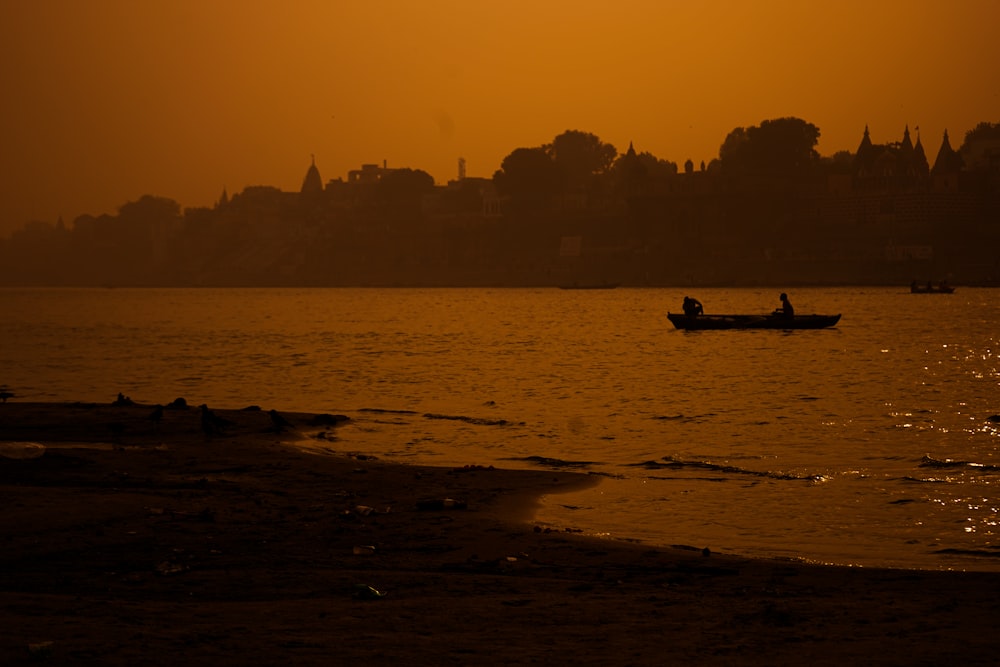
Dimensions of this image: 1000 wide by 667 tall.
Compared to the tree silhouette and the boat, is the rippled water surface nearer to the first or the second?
the boat

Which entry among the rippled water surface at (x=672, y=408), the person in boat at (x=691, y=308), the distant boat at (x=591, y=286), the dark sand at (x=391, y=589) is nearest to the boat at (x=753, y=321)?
the person in boat at (x=691, y=308)

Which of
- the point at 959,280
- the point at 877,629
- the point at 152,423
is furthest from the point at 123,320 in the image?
the point at 959,280

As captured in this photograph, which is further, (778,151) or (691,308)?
(778,151)

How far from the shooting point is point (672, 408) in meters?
26.2

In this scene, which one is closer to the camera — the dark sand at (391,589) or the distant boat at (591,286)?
the dark sand at (391,589)

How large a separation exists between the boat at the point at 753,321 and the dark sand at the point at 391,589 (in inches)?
1448

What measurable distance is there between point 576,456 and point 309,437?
4.27 meters

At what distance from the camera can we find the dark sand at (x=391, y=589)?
818 cm

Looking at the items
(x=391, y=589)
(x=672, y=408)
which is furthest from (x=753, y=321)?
(x=391, y=589)

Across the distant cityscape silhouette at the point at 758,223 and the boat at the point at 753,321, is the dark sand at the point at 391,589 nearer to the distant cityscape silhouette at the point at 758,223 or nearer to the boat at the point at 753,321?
the boat at the point at 753,321

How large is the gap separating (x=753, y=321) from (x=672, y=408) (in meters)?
26.2

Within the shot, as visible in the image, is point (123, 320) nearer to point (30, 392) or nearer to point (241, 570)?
point (30, 392)

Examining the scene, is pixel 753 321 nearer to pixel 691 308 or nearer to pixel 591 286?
pixel 691 308

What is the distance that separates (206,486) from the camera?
46.6 ft
